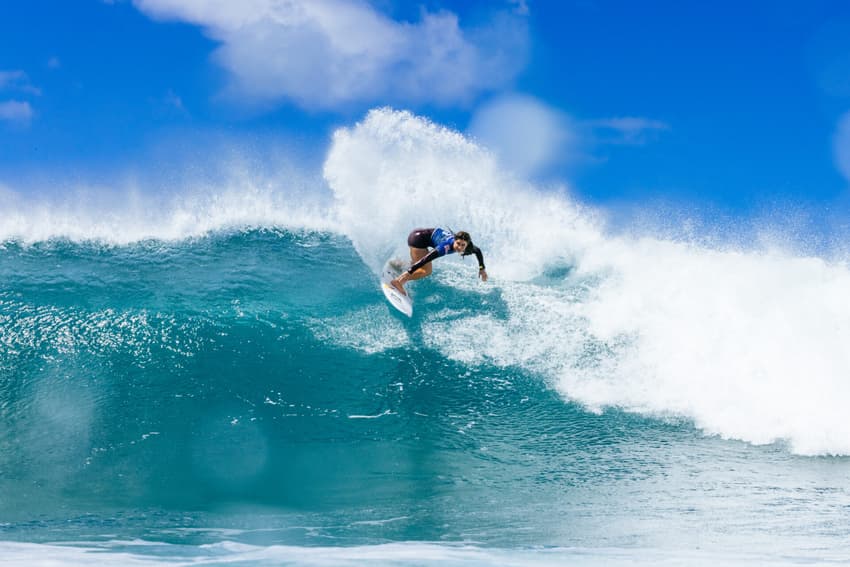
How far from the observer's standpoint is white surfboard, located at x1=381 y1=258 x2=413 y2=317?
1030 cm

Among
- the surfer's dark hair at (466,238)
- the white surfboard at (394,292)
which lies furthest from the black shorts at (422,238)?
the surfer's dark hair at (466,238)

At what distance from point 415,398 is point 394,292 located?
230 cm

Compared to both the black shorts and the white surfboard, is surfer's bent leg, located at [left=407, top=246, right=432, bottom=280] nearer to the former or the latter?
the black shorts

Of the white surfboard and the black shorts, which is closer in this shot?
the black shorts

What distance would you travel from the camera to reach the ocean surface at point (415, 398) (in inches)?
206

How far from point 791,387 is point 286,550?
7572 millimetres

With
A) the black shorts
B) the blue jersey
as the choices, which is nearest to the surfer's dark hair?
the blue jersey

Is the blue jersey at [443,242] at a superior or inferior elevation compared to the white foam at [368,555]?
superior

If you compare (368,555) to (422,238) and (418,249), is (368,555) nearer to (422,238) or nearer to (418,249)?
(422,238)

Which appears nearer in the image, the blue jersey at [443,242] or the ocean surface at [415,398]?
the ocean surface at [415,398]

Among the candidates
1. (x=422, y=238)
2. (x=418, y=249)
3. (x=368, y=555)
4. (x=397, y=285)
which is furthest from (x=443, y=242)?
(x=368, y=555)

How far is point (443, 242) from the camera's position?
951 cm

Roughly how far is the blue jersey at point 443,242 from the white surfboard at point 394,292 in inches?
46.3

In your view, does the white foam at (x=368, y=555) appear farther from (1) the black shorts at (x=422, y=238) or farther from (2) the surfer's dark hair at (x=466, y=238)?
(1) the black shorts at (x=422, y=238)
